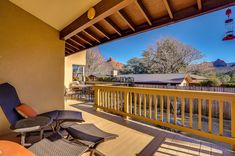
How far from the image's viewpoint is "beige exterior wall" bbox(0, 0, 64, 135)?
326 cm

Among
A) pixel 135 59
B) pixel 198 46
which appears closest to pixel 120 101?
pixel 198 46

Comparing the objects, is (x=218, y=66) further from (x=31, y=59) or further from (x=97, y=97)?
(x=31, y=59)

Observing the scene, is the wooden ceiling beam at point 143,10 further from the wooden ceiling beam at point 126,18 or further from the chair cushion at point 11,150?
the chair cushion at point 11,150

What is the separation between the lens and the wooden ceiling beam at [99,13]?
251 centimetres

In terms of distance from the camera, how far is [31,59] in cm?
368

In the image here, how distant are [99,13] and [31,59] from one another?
2.16 metres

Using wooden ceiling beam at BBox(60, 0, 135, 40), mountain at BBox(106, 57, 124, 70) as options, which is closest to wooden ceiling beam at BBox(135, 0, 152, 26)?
wooden ceiling beam at BBox(60, 0, 135, 40)

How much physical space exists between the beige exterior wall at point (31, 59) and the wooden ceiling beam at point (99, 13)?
626 millimetres

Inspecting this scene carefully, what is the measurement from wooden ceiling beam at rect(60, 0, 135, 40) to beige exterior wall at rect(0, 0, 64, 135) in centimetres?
63

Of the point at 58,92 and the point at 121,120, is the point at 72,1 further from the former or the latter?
the point at 121,120

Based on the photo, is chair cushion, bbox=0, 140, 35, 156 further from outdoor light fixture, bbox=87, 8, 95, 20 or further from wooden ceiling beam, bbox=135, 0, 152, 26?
wooden ceiling beam, bbox=135, 0, 152, 26

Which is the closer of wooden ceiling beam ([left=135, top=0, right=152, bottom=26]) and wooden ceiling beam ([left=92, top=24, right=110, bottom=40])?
wooden ceiling beam ([left=135, top=0, right=152, bottom=26])

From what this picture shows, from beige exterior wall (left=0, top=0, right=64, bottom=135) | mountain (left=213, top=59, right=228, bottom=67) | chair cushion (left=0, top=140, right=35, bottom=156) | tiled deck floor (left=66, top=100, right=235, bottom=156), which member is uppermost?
mountain (left=213, top=59, right=228, bottom=67)

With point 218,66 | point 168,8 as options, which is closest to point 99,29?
point 168,8
